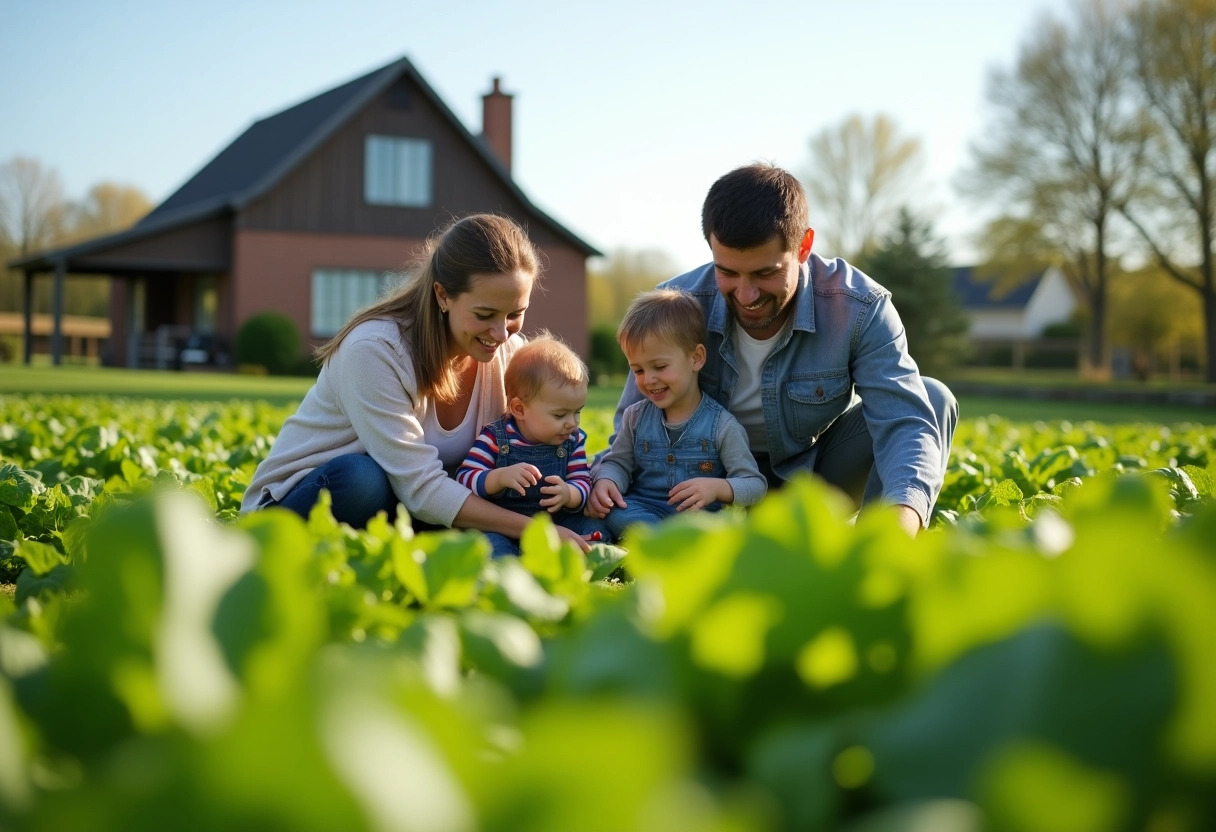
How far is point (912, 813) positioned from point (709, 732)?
0.32 m

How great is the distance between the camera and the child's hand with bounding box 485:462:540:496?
3.80 m

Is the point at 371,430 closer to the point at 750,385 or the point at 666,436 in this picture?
the point at 666,436

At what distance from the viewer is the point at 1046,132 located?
40.8 meters

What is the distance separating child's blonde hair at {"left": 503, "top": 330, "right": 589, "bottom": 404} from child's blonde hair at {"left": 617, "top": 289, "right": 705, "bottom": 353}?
21 centimetres

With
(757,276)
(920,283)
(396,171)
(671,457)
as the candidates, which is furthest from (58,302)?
(757,276)

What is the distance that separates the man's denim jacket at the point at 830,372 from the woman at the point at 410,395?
899 millimetres

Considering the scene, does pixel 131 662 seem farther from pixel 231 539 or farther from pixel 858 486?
pixel 858 486

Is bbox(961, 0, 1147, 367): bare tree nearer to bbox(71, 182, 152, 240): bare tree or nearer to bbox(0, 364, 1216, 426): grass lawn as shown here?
bbox(0, 364, 1216, 426): grass lawn

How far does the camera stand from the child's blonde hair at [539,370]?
4.16 metres

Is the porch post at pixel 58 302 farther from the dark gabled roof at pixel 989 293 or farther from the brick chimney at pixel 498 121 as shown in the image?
the dark gabled roof at pixel 989 293

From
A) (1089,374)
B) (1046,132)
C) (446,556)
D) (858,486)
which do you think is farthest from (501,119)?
(446,556)

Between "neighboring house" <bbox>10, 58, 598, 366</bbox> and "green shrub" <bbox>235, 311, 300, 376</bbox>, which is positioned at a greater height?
"neighboring house" <bbox>10, 58, 598, 366</bbox>

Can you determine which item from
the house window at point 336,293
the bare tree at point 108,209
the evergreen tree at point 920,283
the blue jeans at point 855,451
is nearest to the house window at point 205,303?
Answer: the house window at point 336,293

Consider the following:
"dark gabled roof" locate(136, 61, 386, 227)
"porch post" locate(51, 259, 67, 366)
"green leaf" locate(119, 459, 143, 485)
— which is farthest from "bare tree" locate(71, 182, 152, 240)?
"green leaf" locate(119, 459, 143, 485)
